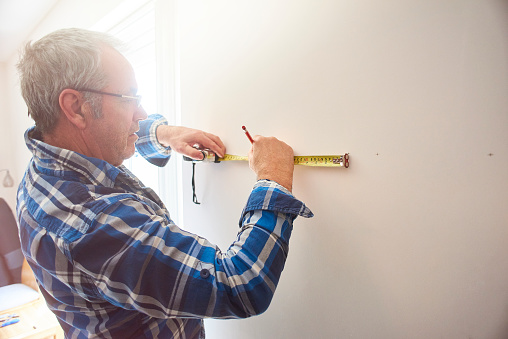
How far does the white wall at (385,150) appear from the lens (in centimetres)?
56

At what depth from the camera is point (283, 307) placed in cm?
92

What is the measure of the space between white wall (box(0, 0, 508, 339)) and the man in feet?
0.61

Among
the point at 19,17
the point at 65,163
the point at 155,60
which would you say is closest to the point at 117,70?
the point at 65,163

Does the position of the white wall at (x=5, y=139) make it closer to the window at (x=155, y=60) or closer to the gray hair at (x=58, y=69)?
the window at (x=155, y=60)

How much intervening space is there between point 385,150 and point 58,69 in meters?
0.86

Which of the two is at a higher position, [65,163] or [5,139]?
[5,139]

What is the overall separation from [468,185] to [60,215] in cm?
88

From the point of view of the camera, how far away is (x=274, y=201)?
0.64 m

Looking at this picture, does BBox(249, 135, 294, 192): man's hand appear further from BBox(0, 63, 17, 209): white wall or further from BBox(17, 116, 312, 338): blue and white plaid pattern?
BBox(0, 63, 17, 209): white wall

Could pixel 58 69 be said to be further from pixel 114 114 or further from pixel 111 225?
pixel 111 225

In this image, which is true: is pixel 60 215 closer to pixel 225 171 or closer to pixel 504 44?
pixel 225 171

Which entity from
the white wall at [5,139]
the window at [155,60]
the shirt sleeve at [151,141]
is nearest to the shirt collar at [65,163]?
the shirt sleeve at [151,141]

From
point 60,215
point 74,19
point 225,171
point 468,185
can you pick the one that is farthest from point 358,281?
point 74,19

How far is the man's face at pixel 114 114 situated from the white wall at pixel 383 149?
15.2 inches
